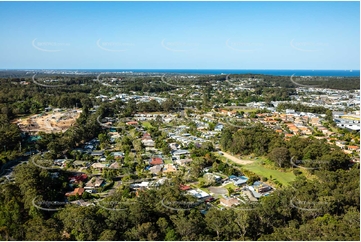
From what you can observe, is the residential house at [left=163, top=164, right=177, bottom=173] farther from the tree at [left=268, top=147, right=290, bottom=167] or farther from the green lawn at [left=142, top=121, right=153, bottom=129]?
the green lawn at [left=142, top=121, right=153, bottom=129]

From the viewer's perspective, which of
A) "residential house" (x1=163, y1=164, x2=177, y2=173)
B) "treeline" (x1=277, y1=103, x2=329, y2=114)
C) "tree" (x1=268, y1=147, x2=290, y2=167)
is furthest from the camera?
"treeline" (x1=277, y1=103, x2=329, y2=114)

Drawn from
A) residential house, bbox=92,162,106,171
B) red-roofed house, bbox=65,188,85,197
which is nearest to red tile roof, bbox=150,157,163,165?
residential house, bbox=92,162,106,171

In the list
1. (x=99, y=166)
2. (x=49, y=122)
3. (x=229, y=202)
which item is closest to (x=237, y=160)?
(x=229, y=202)

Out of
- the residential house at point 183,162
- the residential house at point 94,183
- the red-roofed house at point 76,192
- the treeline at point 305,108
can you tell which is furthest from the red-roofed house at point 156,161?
the treeline at point 305,108

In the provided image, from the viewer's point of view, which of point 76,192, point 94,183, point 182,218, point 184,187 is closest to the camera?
point 182,218

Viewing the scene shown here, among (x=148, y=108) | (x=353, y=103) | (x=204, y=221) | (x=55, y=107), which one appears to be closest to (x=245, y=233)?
(x=204, y=221)

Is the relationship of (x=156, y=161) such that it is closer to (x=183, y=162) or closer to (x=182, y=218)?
(x=183, y=162)

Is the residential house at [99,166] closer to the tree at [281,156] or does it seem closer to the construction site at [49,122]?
the construction site at [49,122]

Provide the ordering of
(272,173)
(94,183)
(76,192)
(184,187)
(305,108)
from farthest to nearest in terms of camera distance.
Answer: (305,108) → (272,173) → (94,183) → (184,187) → (76,192)

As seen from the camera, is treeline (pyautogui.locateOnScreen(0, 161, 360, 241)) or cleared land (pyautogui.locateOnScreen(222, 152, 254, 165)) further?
cleared land (pyautogui.locateOnScreen(222, 152, 254, 165))
